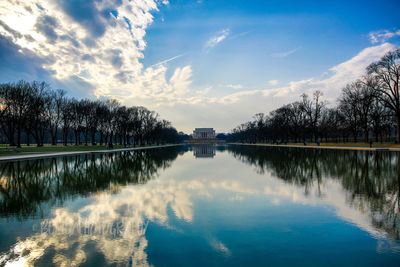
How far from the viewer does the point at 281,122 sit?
75.3 meters

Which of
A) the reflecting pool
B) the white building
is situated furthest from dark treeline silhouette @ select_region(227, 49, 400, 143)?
the white building

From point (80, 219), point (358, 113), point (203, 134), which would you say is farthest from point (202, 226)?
point (203, 134)

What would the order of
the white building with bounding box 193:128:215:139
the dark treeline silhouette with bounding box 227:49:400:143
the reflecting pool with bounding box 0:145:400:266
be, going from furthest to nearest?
the white building with bounding box 193:128:215:139
the dark treeline silhouette with bounding box 227:49:400:143
the reflecting pool with bounding box 0:145:400:266

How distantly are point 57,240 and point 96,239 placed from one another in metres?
0.90

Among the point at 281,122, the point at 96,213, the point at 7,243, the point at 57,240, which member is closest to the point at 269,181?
the point at 96,213

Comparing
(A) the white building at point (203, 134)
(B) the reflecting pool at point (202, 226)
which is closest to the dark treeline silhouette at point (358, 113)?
(B) the reflecting pool at point (202, 226)

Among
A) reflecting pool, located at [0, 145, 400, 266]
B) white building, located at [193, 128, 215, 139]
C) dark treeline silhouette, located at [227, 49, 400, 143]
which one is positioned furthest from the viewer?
white building, located at [193, 128, 215, 139]

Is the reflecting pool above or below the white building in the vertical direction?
below

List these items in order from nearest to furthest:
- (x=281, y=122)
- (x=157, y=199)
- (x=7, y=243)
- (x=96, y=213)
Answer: (x=7, y=243), (x=96, y=213), (x=157, y=199), (x=281, y=122)

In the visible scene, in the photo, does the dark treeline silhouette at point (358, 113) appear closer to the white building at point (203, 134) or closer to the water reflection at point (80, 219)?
the water reflection at point (80, 219)

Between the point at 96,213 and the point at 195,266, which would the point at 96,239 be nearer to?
the point at 96,213

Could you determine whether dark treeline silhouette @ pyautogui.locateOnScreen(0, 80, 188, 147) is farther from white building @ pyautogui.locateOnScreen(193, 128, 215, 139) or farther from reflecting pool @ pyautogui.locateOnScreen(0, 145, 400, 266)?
white building @ pyautogui.locateOnScreen(193, 128, 215, 139)

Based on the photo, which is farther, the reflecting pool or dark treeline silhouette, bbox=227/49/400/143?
dark treeline silhouette, bbox=227/49/400/143

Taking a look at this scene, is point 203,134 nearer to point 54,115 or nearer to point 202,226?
point 54,115
